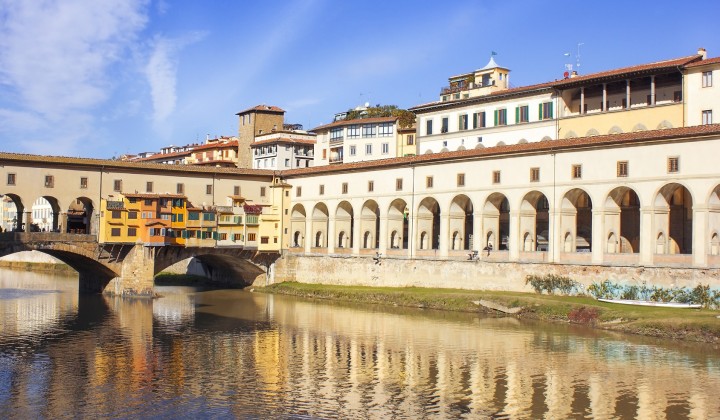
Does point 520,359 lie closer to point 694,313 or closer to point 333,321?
point 694,313

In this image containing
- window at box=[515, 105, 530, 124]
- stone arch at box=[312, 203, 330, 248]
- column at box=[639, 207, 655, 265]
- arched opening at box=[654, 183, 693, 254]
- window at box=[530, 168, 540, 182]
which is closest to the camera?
column at box=[639, 207, 655, 265]

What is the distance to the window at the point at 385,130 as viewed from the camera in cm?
8938

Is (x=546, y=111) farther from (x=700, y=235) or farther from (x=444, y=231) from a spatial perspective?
(x=700, y=235)

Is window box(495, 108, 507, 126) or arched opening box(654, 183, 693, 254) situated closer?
arched opening box(654, 183, 693, 254)

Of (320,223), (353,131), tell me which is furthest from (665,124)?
(353,131)

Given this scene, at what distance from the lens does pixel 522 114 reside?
69438 millimetres

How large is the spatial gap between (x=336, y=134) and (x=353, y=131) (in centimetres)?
291

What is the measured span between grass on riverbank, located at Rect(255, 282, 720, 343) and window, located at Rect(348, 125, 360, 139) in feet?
96.0

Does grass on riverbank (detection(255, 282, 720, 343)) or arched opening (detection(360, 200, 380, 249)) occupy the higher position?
arched opening (detection(360, 200, 380, 249))

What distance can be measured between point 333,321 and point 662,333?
19048 millimetres

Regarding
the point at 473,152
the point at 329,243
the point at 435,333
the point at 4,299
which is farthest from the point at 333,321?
the point at 4,299

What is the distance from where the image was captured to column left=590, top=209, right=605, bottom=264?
5206 cm

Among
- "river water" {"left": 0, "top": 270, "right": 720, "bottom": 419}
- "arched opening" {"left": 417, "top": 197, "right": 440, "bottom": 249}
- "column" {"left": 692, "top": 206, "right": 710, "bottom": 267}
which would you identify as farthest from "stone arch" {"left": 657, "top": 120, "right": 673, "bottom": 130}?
"river water" {"left": 0, "top": 270, "right": 720, "bottom": 419}

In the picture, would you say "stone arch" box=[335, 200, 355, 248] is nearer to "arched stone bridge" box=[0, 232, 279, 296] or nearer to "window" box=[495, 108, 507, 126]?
"arched stone bridge" box=[0, 232, 279, 296]
